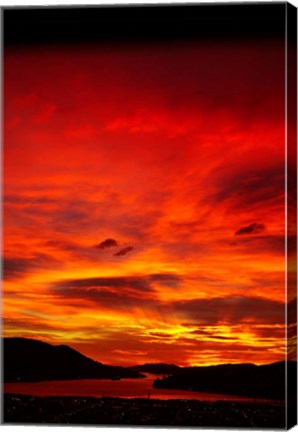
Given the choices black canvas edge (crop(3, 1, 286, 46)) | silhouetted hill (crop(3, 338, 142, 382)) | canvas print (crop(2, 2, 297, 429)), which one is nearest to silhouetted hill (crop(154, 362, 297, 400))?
canvas print (crop(2, 2, 297, 429))

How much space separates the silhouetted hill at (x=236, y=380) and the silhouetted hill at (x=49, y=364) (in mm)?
266

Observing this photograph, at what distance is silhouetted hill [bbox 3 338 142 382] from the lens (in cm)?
938

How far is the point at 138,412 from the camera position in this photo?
368 inches

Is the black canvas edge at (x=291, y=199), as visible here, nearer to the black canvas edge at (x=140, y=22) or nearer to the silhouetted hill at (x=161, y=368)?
the black canvas edge at (x=140, y=22)

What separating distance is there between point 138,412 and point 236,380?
0.64m

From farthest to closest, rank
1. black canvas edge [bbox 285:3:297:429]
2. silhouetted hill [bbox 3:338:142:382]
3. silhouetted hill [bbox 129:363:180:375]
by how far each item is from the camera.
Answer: silhouetted hill [bbox 3:338:142:382], silhouetted hill [bbox 129:363:180:375], black canvas edge [bbox 285:3:297:429]

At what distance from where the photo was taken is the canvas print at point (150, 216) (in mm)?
9133

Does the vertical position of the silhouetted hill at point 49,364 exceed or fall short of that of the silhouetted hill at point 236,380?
it exceeds it

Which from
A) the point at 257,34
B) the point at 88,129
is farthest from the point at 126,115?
the point at 257,34

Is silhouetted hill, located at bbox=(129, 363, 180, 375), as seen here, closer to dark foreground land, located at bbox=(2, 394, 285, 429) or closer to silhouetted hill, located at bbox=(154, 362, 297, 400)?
silhouetted hill, located at bbox=(154, 362, 297, 400)

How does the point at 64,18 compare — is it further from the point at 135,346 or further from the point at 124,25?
the point at 135,346

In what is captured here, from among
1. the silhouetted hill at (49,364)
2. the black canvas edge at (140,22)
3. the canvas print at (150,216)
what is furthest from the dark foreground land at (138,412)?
the black canvas edge at (140,22)

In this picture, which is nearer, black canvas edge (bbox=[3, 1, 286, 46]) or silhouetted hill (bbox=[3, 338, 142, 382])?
black canvas edge (bbox=[3, 1, 286, 46])

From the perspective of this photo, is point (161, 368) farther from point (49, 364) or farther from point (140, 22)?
point (140, 22)
